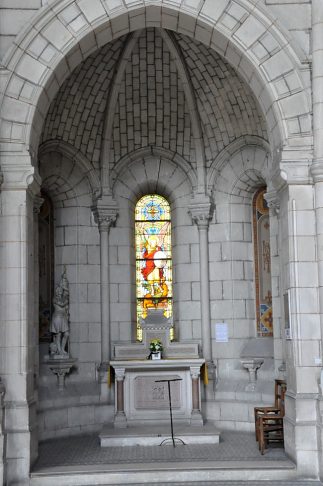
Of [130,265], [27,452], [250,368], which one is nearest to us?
[27,452]

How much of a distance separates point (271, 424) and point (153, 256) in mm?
5059

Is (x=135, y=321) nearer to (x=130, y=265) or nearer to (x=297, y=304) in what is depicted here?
(x=130, y=265)

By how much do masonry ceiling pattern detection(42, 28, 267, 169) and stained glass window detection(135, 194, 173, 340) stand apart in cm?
131

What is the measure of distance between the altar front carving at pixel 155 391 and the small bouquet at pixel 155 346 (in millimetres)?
372

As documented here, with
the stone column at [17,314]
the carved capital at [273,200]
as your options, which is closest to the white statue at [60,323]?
the stone column at [17,314]

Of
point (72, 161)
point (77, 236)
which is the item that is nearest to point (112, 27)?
point (72, 161)

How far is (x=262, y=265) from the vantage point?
14547 millimetres

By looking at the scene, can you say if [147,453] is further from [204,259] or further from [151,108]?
[151,108]

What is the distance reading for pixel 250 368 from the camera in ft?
45.3

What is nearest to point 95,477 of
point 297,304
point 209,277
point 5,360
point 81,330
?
point 5,360

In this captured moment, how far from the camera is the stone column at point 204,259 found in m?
14.3

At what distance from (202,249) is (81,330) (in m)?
2.99

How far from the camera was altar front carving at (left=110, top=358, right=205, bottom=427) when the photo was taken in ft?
43.6

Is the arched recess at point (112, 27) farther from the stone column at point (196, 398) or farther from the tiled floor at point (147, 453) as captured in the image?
the tiled floor at point (147, 453)
